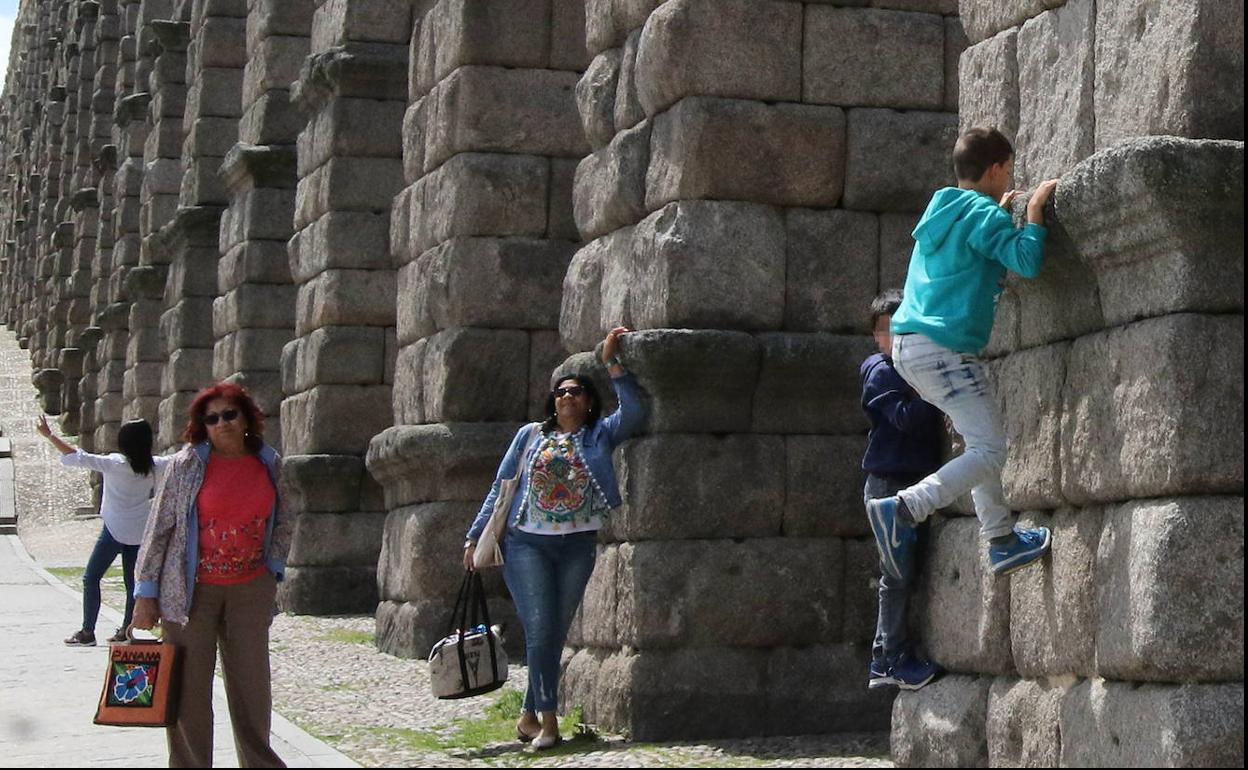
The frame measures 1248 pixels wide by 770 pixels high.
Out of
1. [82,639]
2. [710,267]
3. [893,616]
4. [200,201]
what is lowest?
[82,639]

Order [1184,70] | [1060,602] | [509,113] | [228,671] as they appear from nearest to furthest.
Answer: [1184,70] → [1060,602] → [228,671] → [509,113]

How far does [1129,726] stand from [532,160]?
719 cm

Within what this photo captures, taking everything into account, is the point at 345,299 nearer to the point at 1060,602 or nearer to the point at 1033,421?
the point at 1033,421

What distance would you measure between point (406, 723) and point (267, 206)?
32.0ft

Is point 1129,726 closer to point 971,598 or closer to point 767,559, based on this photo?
point 971,598

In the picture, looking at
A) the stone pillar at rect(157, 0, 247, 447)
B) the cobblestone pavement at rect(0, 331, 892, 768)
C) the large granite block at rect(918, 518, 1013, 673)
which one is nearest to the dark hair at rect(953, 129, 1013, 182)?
the large granite block at rect(918, 518, 1013, 673)

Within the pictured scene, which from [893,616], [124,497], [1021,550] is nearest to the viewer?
[1021,550]

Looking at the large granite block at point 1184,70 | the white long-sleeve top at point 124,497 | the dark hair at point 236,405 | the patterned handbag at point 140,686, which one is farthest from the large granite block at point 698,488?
the white long-sleeve top at point 124,497

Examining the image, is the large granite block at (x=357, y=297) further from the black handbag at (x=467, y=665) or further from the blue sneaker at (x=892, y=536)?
the blue sneaker at (x=892, y=536)

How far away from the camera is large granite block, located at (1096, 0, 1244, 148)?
236 inches

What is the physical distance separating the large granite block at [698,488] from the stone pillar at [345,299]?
6579 mm

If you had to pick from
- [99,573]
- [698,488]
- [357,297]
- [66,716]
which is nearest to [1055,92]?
[698,488]

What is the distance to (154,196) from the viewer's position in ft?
87.7

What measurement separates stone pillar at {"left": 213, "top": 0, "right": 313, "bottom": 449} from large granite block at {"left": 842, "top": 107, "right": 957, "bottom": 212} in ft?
32.4
